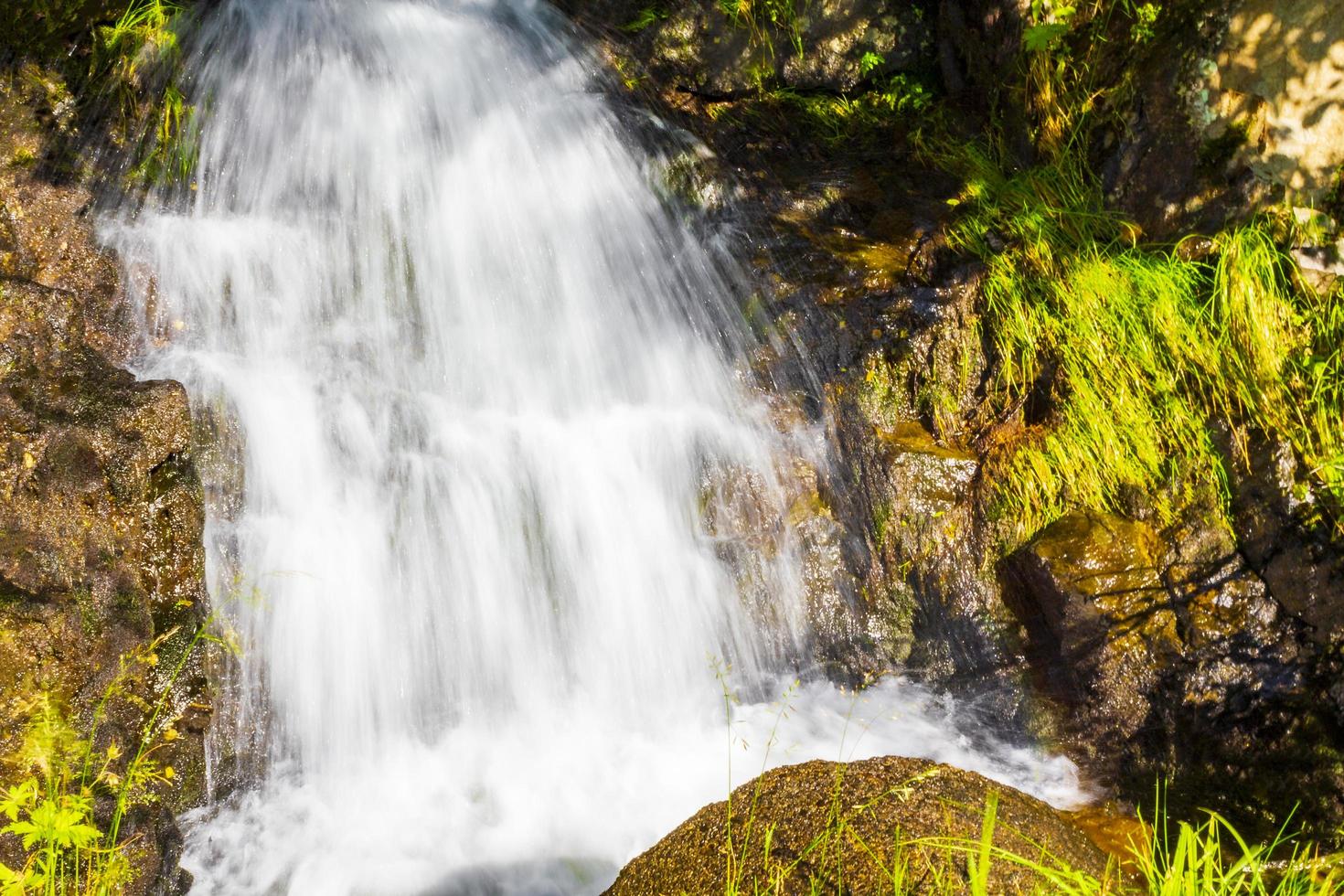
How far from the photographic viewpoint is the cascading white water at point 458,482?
3.41 metres

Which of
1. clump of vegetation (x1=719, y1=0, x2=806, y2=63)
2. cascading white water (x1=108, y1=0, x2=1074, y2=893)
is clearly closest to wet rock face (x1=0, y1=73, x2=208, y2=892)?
cascading white water (x1=108, y1=0, x2=1074, y2=893)

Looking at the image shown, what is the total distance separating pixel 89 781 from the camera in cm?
270

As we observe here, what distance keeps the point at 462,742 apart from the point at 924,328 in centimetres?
286

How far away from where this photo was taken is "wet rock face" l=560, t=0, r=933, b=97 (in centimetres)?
576

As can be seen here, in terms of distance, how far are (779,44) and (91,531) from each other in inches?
194

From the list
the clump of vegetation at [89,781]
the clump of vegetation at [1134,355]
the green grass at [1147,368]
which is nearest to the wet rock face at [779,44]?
the clump of vegetation at [1134,355]

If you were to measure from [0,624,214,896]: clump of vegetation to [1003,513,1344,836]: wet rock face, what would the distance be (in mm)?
3244

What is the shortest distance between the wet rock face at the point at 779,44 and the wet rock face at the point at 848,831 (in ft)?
15.5

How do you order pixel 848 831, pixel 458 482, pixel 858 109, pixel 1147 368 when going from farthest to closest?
pixel 858 109, pixel 458 482, pixel 1147 368, pixel 848 831

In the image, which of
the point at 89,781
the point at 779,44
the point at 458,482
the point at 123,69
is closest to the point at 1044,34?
the point at 779,44

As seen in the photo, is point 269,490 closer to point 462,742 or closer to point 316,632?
point 316,632

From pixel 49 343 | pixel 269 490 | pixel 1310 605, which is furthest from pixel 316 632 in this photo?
pixel 1310 605

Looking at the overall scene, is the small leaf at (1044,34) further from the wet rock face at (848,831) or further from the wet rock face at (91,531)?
the wet rock face at (91,531)

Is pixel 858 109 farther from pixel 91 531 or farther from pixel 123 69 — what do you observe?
pixel 91 531
